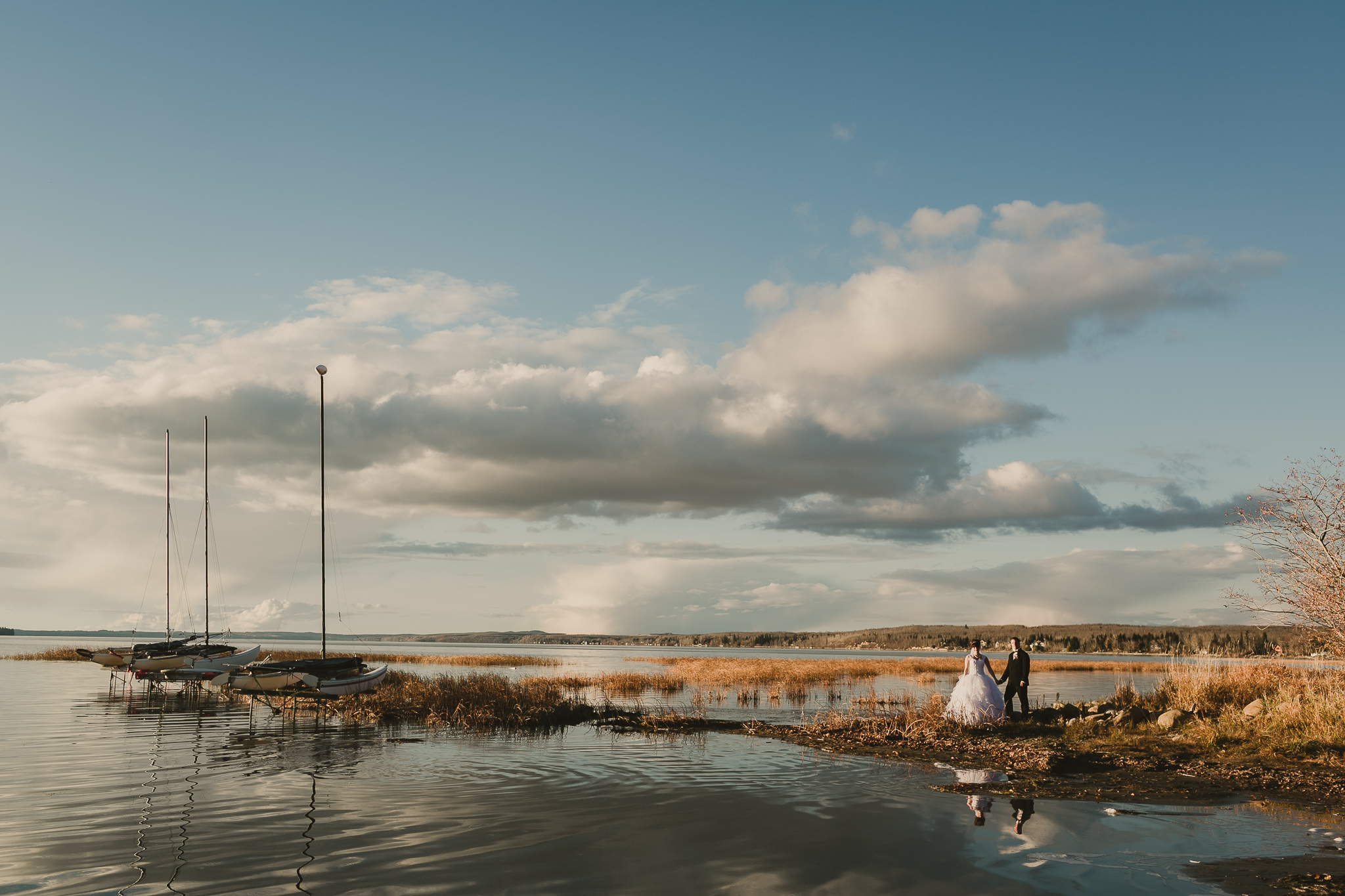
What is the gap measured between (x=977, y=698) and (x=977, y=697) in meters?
0.04

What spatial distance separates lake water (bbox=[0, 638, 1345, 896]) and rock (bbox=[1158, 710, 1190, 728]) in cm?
905

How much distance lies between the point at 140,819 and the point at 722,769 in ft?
38.5

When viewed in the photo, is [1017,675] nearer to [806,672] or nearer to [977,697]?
[977,697]

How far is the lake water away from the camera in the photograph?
10.6 metres

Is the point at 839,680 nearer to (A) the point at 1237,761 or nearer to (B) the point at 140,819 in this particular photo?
(A) the point at 1237,761

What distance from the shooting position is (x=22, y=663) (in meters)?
74.2

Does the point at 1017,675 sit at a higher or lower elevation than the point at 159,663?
higher

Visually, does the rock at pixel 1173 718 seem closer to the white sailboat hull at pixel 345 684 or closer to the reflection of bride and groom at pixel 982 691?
the reflection of bride and groom at pixel 982 691

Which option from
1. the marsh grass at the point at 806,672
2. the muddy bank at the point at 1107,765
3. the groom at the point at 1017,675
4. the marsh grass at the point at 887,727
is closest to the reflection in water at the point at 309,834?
the muddy bank at the point at 1107,765

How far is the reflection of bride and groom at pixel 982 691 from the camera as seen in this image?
936 inches

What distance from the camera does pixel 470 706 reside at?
29.6 metres

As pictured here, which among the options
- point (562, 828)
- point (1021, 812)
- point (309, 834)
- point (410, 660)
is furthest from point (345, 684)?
point (410, 660)

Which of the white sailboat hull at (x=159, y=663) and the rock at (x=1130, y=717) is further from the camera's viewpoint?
the white sailboat hull at (x=159, y=663)

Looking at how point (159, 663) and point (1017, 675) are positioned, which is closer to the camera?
point (1017, 675)
